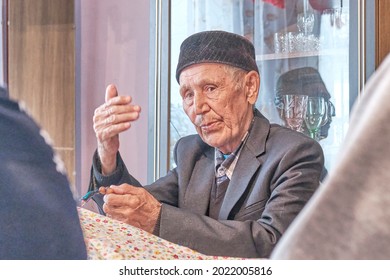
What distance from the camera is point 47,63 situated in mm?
1784

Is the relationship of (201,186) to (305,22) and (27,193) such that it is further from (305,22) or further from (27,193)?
(27,193)

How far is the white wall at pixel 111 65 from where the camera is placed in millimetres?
1713

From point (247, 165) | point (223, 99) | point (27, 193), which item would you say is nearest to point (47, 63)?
point (223, 99)

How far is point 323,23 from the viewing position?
1.38m

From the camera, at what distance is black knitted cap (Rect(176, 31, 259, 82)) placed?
1.22 meters

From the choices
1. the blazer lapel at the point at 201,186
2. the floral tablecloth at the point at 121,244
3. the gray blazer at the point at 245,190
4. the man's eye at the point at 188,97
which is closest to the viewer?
the floral tablecloth at the point at 121,244

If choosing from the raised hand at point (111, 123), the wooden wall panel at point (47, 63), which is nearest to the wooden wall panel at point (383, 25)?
the raised hand at point (111, 123)

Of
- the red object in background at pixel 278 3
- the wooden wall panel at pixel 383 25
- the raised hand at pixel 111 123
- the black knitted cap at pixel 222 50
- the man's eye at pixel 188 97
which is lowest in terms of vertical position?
the raised hand at pixel 111 123

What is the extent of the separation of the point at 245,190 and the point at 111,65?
806mm

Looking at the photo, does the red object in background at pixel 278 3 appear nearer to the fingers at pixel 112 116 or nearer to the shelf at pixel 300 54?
the shelf at pixel 300 54

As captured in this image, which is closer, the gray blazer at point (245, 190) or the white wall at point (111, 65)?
the gray blazer at point (245, 190)

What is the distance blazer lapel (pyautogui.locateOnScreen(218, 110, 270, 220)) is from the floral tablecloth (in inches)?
16.4

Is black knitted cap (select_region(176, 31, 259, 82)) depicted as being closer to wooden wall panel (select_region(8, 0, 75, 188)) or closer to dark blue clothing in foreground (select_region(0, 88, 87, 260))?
wooden wall panel (select_region(8, 0, 75, 188))

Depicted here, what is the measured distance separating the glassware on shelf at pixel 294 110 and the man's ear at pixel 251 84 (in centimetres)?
22
